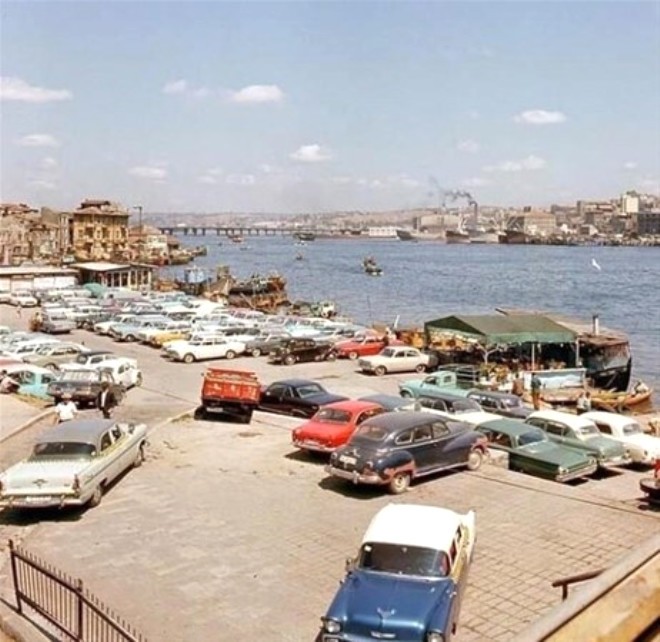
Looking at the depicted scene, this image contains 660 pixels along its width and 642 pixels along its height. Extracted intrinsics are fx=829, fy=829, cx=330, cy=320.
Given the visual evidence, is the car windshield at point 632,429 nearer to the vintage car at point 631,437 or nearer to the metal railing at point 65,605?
the vintage car at point 631,437

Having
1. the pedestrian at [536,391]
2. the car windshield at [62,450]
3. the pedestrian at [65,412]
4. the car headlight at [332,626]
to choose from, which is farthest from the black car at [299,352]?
the car headlight at [332,626]

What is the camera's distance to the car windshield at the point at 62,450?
13.1 metres

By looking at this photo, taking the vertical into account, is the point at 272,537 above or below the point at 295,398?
below

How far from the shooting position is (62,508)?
1268cm

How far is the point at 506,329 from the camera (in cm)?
3259

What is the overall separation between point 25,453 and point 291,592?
8.81 metres

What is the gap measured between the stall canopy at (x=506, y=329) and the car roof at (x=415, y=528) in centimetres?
2292

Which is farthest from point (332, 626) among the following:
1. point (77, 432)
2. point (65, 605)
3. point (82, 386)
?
point (82, 386)

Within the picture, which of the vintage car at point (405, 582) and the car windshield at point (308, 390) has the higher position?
the vintage car at point (405, 582)

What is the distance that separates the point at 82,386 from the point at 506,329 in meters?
17.0

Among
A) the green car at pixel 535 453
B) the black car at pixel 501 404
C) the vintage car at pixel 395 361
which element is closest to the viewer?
the green car at pixel 535 453

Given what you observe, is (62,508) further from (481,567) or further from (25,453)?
(481,567)

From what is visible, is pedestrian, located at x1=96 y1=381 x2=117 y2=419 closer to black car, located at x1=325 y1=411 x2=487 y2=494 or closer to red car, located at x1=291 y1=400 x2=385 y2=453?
red car, located at x1=291 y1=400 x2=385 y2=453

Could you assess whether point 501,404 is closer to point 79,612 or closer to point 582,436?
point 582,436
